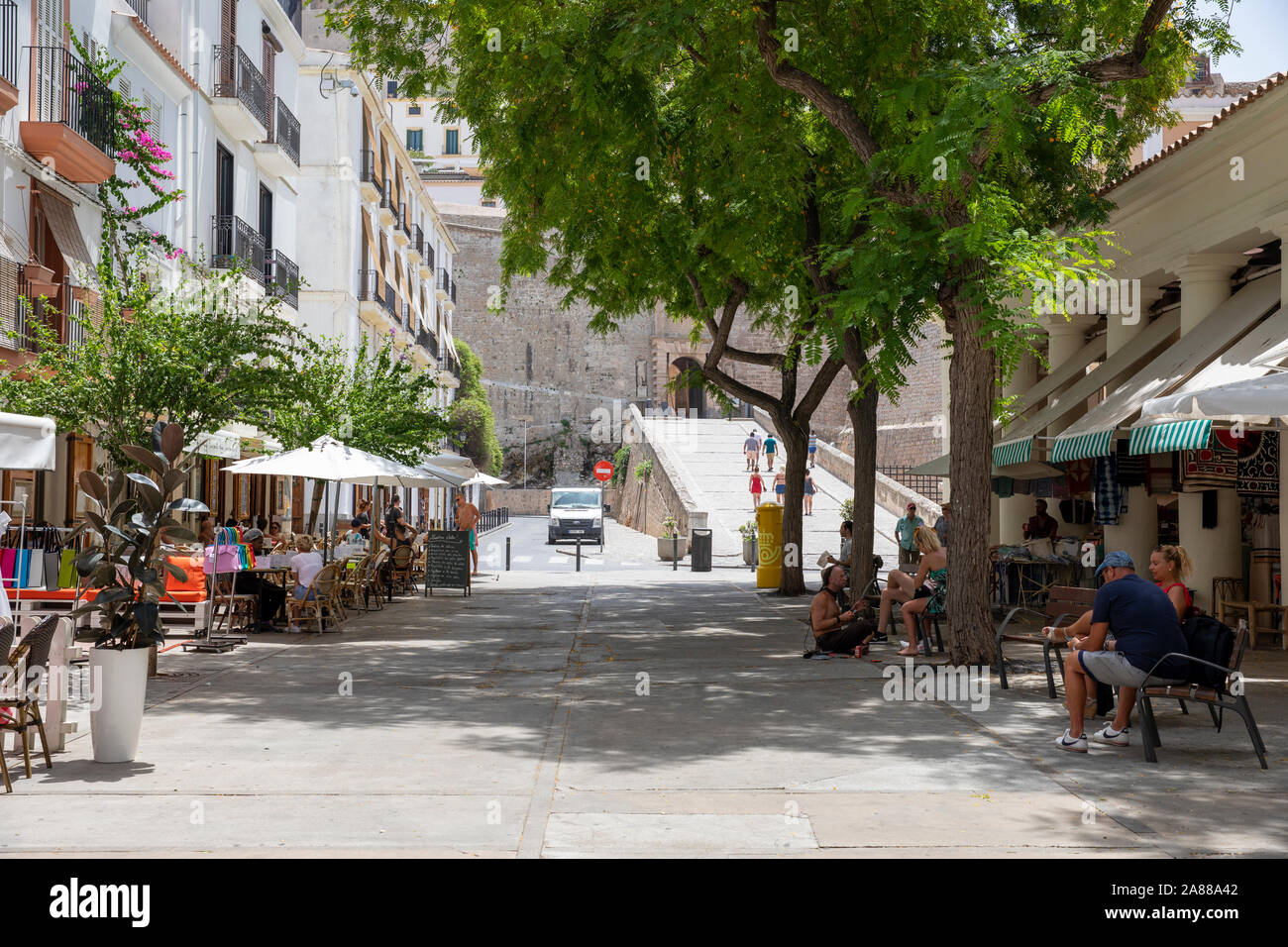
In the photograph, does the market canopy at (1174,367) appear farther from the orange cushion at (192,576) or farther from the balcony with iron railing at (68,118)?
the balcony with iron railing at (68,118)

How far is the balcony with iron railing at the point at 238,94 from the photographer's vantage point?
2230 centimetres

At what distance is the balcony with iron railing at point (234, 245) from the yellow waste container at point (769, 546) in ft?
32.6

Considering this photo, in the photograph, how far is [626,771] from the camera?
6.82m

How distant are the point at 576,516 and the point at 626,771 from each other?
1304 inches

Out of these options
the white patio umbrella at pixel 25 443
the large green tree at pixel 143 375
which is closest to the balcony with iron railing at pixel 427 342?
the large green tree at pixel 143 375

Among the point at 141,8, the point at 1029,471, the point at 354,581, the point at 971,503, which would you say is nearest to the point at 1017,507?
the point at 1029,471

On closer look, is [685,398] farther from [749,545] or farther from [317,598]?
[317,598]

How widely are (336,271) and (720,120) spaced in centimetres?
2031

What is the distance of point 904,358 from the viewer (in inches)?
452

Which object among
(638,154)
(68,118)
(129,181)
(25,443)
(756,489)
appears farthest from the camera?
(756,489)

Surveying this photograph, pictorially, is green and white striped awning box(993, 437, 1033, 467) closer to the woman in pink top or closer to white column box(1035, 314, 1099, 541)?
white column box(1035, 314, 1099, 541)

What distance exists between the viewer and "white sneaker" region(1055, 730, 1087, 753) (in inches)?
289
